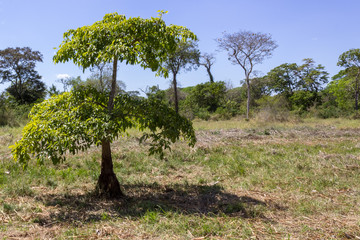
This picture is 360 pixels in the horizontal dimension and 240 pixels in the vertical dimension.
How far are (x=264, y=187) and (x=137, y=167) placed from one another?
109 inches

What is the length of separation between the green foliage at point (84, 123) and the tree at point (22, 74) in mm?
30711

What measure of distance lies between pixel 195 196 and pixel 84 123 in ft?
6.91

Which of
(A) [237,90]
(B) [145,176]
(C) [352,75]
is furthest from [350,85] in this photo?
(B) [145,176]

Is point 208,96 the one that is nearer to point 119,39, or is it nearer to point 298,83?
point 298,83

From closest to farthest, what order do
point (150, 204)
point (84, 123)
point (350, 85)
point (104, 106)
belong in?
point (84, 123) → point (150, 204) → point (104, 106) → point (350, 85)

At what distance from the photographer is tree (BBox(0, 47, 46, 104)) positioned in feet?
102

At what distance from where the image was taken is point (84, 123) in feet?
12.0

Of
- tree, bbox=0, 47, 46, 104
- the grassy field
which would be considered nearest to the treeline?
tree, bbox=0, 47, 46, 104

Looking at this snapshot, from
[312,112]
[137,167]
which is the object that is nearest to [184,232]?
[137,167]

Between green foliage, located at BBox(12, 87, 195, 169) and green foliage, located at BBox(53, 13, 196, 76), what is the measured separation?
0.57m

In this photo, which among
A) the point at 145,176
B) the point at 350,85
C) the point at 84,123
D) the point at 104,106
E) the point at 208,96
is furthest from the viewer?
the point at 208,96

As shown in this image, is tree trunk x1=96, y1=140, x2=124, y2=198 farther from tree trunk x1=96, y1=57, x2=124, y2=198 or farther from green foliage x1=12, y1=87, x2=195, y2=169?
green foliage x1=12, y1=87, x2=195, y2=169

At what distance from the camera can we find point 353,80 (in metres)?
25.1

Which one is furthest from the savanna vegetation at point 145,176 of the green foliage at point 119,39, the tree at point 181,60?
the tree at point 181,60
